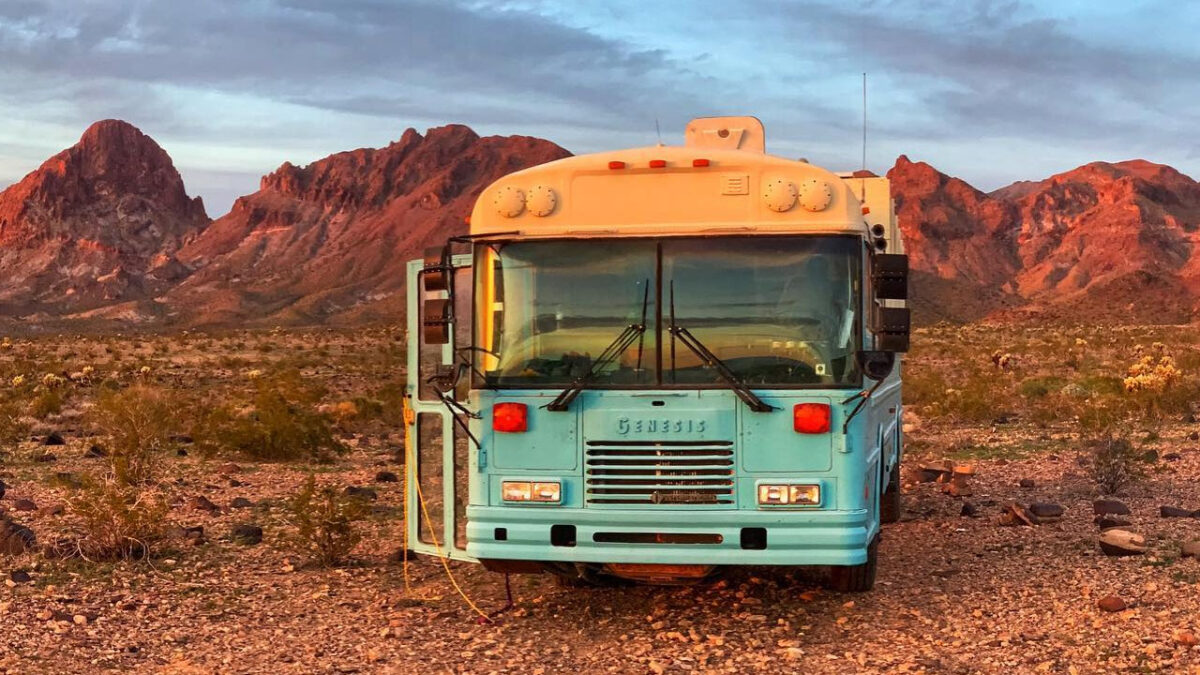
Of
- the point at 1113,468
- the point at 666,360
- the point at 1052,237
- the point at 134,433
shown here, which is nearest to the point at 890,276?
the point at 666,360

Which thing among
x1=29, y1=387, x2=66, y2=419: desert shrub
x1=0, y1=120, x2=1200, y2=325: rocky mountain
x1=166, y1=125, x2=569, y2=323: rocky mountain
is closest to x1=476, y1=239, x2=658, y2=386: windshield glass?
x1=29, y1=387, x2=66, y2=419: desert shrub

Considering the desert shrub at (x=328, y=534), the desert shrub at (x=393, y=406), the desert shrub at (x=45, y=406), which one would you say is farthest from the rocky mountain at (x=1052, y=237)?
the desert shrub at (x=328, y=534)

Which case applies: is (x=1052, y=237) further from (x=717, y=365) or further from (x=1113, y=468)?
(x=717, y=365)

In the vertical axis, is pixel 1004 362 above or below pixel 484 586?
below

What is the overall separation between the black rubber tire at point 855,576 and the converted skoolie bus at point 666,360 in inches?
28.9

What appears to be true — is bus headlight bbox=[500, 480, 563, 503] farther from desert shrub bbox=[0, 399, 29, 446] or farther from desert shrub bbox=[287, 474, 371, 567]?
desert shrub bbox=[0, 399, 29, 446]

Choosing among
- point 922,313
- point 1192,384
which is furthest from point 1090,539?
point 922,313

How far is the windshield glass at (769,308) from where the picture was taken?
7.25 metres

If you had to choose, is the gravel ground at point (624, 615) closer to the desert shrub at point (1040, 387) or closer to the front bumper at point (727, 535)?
the front bumper at point (727, 535)

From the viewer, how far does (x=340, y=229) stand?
178 m

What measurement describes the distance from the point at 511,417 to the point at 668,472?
994mm

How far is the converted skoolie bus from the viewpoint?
7168mm

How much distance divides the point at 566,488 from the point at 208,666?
2308mm

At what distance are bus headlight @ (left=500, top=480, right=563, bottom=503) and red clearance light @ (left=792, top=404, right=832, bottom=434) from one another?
1.44m
